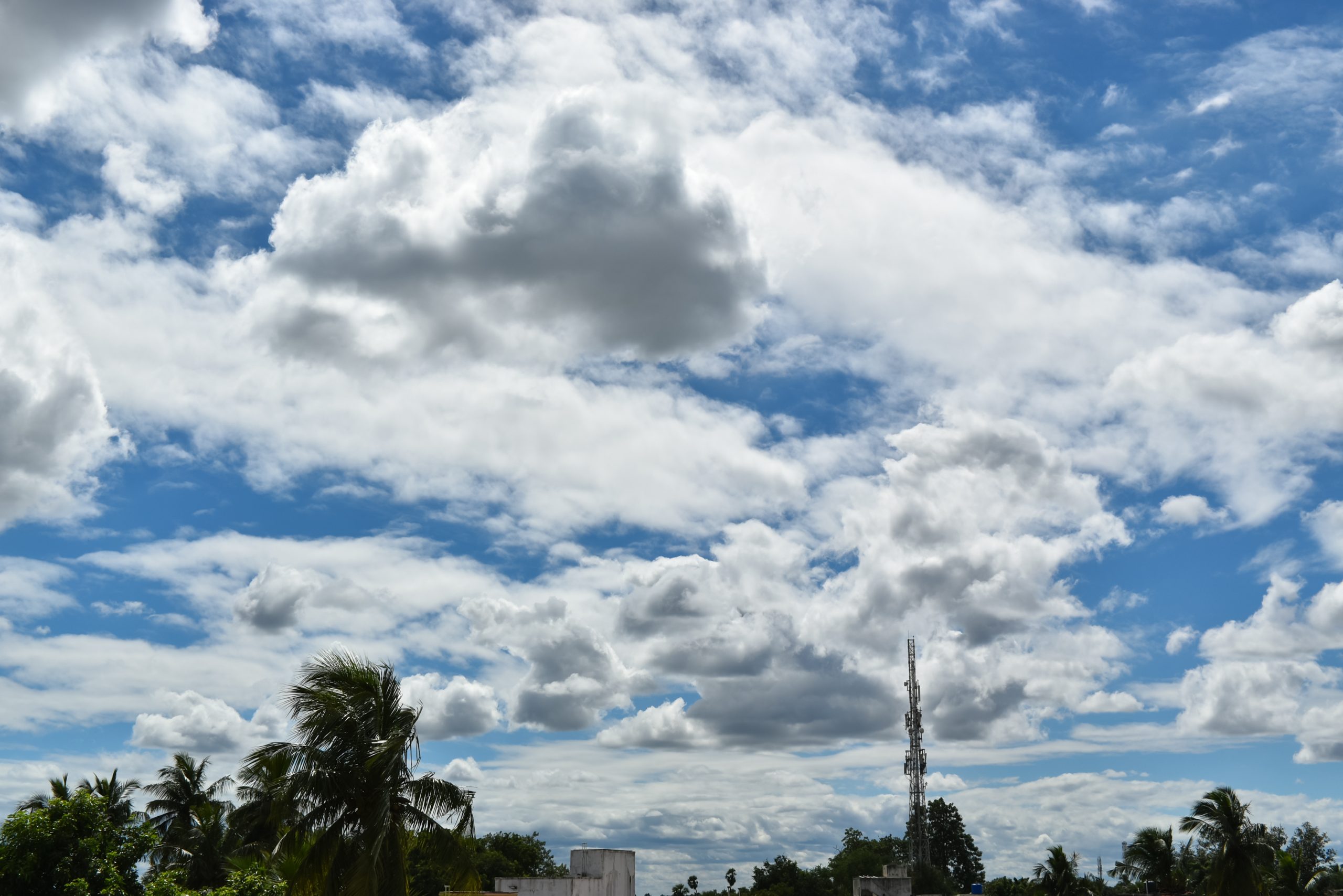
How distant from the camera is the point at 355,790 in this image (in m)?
23.5

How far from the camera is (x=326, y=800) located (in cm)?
2358

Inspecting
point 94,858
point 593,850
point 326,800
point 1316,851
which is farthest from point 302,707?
point 1316,851

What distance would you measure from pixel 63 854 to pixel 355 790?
6.87 metres

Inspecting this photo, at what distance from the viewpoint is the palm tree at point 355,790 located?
23.2m

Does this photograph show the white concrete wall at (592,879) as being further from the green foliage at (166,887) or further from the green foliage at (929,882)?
the green foliage at (929,882)

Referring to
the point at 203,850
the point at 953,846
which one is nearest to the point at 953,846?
the point at 953,846

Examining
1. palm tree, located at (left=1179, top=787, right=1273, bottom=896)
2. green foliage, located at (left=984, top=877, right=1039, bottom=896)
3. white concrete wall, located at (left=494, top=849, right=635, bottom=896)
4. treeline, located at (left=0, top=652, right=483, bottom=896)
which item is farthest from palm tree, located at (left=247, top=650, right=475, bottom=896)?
green foliage, located at (left=984, top=877, right=1039, bottom=896)

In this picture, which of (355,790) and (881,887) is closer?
(355,790)

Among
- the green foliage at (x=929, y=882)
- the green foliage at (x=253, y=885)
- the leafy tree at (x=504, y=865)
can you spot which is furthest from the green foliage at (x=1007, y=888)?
the green foliage at (x=253, y=885)

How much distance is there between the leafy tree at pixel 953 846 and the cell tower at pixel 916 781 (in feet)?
89.3

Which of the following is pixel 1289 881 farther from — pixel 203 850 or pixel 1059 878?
pixel 203 850

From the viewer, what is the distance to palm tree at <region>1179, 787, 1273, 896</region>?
54656 mm

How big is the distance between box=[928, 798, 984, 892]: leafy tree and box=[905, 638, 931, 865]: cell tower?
2723 centimetres

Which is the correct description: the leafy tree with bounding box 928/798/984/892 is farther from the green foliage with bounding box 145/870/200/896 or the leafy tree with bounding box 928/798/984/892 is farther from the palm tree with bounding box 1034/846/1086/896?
the green foliage with bounding box 145/870/200/896
